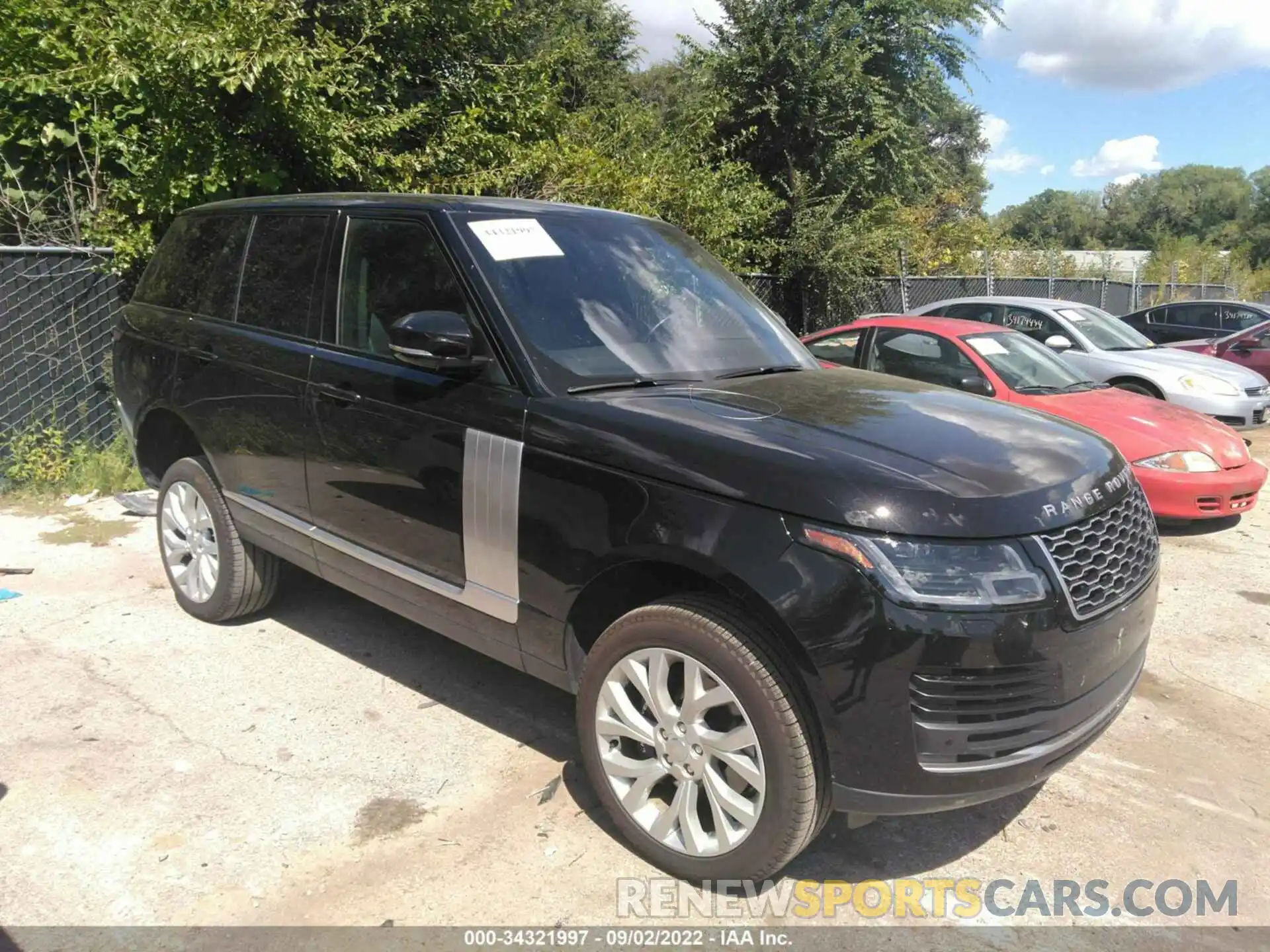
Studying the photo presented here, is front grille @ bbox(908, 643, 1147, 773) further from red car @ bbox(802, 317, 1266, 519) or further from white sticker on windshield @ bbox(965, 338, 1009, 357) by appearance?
white sticker on windshield @ bbox(965, 338, 1009, 357)

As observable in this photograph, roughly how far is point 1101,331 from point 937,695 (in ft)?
28.4

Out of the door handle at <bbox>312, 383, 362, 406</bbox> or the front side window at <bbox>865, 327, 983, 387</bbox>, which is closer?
the door handle at <bbox>312, 383, 362, 406</bbox>

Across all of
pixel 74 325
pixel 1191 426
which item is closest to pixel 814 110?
pixel 1191 426

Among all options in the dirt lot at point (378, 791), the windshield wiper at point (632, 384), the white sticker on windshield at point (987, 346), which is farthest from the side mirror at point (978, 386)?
the windshield wiper at point (632, 384)

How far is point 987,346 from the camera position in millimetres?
6965

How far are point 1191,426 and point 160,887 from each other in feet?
21.9

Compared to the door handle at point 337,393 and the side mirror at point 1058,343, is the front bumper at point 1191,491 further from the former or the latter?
the door handle at point 337,393

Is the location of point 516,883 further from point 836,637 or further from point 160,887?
point 836,637

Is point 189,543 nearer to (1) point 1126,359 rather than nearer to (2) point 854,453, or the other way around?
(2) point 854,453

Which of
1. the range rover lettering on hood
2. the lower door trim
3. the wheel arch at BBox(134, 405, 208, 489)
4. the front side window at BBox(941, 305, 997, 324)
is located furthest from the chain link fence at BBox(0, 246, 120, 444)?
the front side window at BBox(941, 305, 997, 324)

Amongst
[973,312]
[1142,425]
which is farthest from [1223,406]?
[1142,425]

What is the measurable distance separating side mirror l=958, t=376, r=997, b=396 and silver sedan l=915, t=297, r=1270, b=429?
228cm

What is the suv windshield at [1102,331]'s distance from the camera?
31.1 feet

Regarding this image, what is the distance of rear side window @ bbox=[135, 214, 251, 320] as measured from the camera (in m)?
4.31
